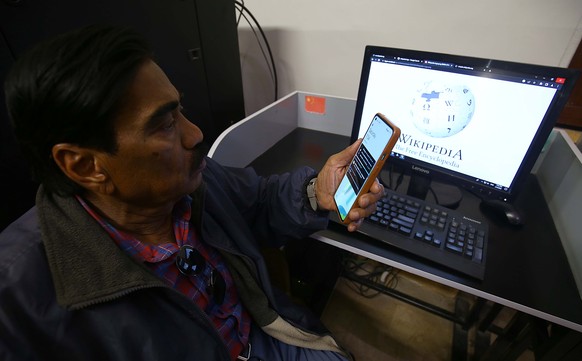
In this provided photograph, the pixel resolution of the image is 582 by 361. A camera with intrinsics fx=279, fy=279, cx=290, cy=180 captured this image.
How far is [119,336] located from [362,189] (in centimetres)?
56

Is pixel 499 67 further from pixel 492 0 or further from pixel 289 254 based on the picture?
pixel 289 254

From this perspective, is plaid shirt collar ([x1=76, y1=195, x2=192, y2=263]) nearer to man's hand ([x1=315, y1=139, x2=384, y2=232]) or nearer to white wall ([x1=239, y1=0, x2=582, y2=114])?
man's hand ([x1=315, y1=139, x2=384, y2=232])

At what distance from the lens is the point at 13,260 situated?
1.52 feet

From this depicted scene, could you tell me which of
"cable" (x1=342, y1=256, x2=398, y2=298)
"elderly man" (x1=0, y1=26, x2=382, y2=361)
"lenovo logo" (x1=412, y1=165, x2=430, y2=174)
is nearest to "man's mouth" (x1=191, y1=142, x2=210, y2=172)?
"elderly man" (x1=0, y1=26, x2=382, y2=361)

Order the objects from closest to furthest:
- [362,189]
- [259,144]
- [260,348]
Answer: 1. [362,189]
2. [260,348]
3. [259,144]

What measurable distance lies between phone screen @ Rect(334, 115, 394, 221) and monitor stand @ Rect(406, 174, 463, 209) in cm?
30

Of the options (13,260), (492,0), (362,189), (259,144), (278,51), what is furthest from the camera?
(278,51)

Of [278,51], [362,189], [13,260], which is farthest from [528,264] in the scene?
[278,51]

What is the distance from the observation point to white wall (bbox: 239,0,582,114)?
96 centimetres

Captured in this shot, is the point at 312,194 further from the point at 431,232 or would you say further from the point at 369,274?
the point at 369,274

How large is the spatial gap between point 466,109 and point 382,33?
2.12ft

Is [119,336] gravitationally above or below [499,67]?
below

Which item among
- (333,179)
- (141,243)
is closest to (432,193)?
(333,179)

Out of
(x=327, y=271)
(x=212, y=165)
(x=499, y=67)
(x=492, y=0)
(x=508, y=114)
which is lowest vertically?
(x=327, y=271)
